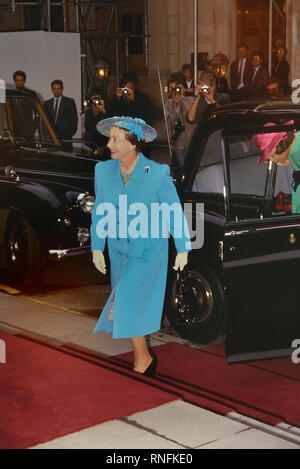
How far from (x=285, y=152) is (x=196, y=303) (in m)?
1.43

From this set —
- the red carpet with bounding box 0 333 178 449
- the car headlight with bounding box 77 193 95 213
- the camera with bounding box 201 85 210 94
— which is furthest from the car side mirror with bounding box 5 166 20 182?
the camera with bounding box 201 85 210 94

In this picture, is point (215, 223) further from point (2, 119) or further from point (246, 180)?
point (2, 119)

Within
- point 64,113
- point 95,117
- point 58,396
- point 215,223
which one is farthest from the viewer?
point 64,113

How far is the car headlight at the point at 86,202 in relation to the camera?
823 cm

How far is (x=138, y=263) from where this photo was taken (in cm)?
554

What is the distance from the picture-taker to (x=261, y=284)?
5551 mm

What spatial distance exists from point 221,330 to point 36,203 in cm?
281

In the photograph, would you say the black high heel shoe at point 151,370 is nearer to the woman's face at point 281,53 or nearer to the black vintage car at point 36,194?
the black vintage car at point 36,194

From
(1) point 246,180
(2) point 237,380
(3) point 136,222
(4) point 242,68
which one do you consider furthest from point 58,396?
(4) point 242,68

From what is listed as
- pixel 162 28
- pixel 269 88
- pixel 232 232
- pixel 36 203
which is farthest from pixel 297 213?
pixel 162 28

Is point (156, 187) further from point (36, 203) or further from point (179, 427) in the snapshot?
point (36, 203)

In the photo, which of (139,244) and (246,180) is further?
(246,180)

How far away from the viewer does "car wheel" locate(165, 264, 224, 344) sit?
6469 millimetres

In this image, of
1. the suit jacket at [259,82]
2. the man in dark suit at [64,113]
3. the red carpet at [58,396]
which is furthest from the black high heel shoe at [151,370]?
the suit jacket at [259,82]
